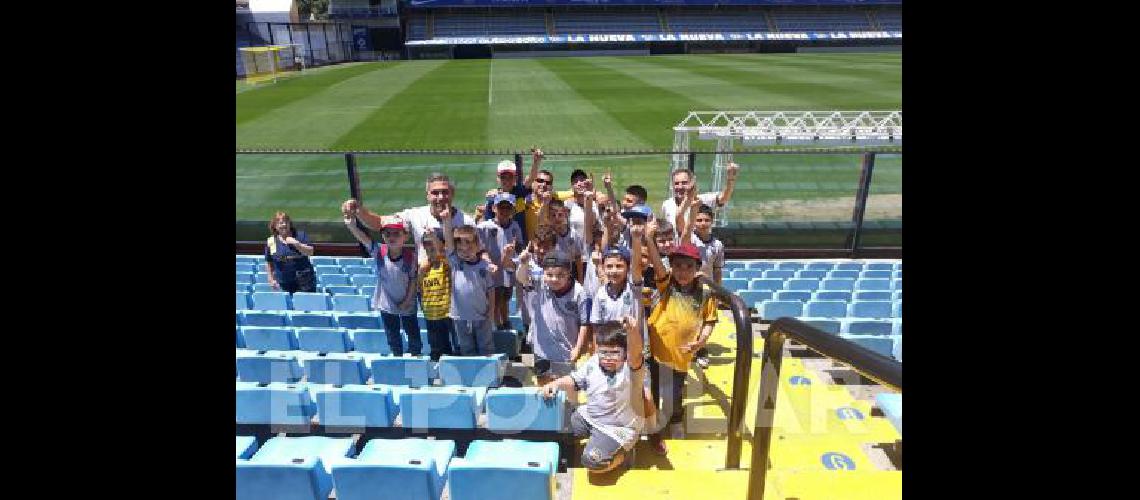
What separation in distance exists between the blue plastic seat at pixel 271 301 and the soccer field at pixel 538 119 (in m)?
5.57

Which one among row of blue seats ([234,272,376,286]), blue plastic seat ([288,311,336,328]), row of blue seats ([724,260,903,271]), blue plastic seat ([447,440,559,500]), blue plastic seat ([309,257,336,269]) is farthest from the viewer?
blue plastic seat ([309,257,336,269])

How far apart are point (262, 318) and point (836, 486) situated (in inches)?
197

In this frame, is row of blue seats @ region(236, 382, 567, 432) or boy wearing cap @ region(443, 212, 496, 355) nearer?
row of blue seats @ region(236, 382, 567, 432)

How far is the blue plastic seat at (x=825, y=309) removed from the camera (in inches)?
233

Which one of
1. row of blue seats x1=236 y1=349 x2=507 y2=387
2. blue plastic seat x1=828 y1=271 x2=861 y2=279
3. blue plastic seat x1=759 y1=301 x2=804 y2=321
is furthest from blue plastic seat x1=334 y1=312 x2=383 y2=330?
blue plastic seat x1=828 y1=271 x2=861 y2=279

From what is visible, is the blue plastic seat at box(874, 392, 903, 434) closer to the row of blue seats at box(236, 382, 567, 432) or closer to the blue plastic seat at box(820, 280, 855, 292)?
the row of blue seats at box(236, 382, 567, 432)

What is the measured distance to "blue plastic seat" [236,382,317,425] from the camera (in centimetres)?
365

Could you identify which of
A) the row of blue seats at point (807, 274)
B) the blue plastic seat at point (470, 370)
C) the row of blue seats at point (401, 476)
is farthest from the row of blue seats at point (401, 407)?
the row of blue seats at point (807, 274)

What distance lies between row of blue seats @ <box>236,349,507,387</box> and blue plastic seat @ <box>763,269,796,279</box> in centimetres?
501

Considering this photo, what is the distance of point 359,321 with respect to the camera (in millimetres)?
5613

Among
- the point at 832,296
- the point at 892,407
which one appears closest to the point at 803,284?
the point at 832,296

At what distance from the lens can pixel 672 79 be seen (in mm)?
39094

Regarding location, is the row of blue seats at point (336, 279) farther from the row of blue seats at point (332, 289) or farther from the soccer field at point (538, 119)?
the soccer field at point (538, 119)
